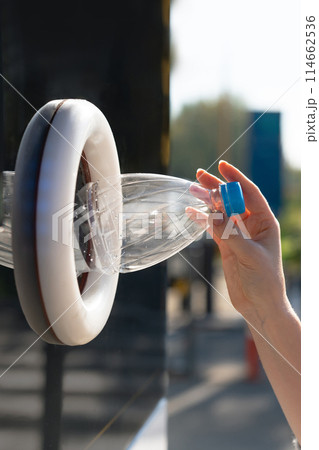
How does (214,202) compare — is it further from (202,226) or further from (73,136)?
(73,136)

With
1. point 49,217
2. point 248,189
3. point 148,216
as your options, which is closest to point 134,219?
point 148,216

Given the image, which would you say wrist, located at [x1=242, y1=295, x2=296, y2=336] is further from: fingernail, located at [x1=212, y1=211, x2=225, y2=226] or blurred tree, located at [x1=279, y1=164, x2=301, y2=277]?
blurred tree, located at [x1=279, y1=164, x2=301, y2=277]

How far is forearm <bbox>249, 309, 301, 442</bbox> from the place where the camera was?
68 cm

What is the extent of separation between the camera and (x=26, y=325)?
582mm

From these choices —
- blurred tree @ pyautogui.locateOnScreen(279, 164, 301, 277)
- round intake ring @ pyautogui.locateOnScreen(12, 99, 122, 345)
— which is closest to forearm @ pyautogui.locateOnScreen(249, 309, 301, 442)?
round intake ring @ pyautogui.locateOnScreen(12, 99, 122, 345)

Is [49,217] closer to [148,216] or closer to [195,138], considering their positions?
[148,216]

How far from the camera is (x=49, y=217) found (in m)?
0.44

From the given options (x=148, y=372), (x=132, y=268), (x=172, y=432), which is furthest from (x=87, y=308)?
(x=172, y=432)

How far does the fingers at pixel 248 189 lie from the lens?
69cm

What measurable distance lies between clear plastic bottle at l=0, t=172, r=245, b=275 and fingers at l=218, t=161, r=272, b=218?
3 cm

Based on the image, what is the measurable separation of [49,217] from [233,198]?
236mm

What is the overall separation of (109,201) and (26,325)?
0.54 feet

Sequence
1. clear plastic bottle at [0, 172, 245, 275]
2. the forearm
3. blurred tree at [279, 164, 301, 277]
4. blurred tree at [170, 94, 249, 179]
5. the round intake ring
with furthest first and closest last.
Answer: blurred tree at [170, 94, 249, 179] < blurred tree at [279, 164, 301, 277] < the forearm < clear plastic bottle at [0, 172, 245, 275] < the round intake ring

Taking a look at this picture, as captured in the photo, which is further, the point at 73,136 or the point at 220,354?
the point at 220,354
